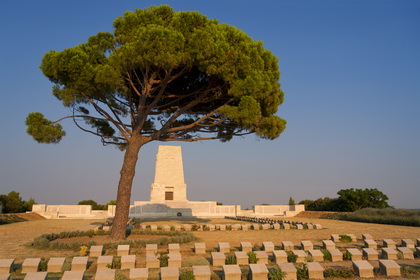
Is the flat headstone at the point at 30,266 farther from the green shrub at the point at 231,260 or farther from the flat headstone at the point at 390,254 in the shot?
the flat headstone at the point at 390,254

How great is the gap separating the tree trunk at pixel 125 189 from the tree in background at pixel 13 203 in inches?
1025

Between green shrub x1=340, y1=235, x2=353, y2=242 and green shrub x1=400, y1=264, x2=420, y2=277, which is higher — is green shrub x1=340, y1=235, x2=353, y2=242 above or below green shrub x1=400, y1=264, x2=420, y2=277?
above

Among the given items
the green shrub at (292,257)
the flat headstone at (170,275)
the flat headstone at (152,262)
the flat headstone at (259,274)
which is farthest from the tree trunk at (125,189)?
the flat headstone at (259,274)

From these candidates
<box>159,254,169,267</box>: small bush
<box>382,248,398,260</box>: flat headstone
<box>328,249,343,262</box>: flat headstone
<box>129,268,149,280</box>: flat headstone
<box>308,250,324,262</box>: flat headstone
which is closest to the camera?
<box>129,268,149,280</box>: flat headstone

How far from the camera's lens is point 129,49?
10969 mm

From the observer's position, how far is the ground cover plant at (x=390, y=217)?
61.7ft

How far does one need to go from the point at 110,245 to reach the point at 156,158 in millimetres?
22772

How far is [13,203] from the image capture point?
1272 inches

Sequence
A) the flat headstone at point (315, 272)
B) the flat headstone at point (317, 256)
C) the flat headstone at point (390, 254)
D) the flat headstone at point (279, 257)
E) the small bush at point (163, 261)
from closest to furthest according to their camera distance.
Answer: the flat headstone at point (315, 272)
the small bush at point (163, 261)
the flat headstone at point (279, 257)
the flat headstone at point (317, 256)
the flat headstone at point (390, 254)

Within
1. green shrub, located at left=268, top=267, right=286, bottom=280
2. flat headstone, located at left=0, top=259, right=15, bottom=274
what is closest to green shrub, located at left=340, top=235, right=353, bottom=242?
green shrub, located at left=268, top=267, right=286, bottom=280

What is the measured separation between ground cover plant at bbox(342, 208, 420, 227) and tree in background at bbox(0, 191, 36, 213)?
101ft

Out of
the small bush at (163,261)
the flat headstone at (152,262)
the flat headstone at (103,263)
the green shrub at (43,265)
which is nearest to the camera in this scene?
the flat headstone at (103,263)

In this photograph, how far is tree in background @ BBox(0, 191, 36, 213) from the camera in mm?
31656

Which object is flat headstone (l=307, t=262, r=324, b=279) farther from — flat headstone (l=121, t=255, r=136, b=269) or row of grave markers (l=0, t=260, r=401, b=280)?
flat headstone (l=121, t=255, r=136, b=269)
